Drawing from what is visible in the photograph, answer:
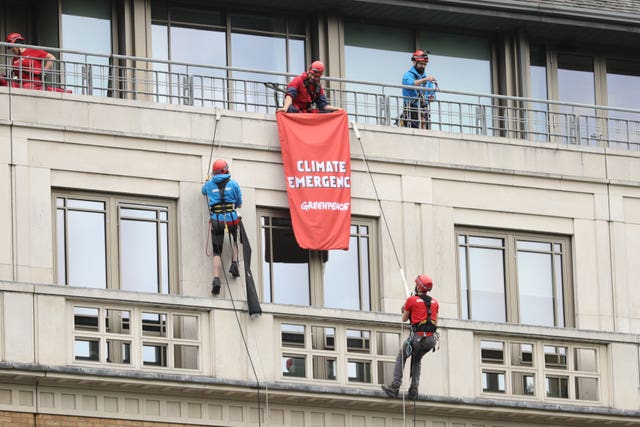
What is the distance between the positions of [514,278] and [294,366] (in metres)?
4.99

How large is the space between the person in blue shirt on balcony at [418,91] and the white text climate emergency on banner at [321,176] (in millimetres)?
2012

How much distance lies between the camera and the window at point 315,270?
173ft

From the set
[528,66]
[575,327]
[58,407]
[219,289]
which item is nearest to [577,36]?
[528,66]

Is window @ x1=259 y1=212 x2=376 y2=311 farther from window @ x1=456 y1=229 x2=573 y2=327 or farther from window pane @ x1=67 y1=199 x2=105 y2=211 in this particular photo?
window pane @ x1=67 y1=199 x2=105 y2=211

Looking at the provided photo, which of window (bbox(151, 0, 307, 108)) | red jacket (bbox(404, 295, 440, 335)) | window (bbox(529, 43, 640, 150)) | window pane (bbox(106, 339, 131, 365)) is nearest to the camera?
window pane (bbox(106, 339, 131, 365))

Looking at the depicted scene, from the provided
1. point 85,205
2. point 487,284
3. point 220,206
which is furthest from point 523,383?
point 85,205

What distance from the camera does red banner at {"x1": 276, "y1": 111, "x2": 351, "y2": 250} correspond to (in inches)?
2066

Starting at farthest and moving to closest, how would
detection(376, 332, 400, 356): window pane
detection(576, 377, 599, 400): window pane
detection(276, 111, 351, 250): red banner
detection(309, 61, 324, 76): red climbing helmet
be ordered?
detection(576, 377, 599, 400): window pane
detection(276, 111, 351, 250): red banner
detection(376, 332, 400, 356): window pane
detection(309, 61, 324, 76): red climbing helmet

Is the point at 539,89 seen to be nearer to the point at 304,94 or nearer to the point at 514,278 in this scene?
the point at 514,278

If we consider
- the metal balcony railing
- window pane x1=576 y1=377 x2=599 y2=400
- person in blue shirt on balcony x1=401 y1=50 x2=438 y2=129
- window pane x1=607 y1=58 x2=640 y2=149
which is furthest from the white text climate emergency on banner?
window pane x1=607 y1=58 x2=640 y2=149

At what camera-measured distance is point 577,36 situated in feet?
188

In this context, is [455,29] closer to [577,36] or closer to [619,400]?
[577,36]

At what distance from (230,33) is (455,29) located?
4280 mm

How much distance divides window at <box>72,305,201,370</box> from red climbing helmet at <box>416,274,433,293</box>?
3.55 m
